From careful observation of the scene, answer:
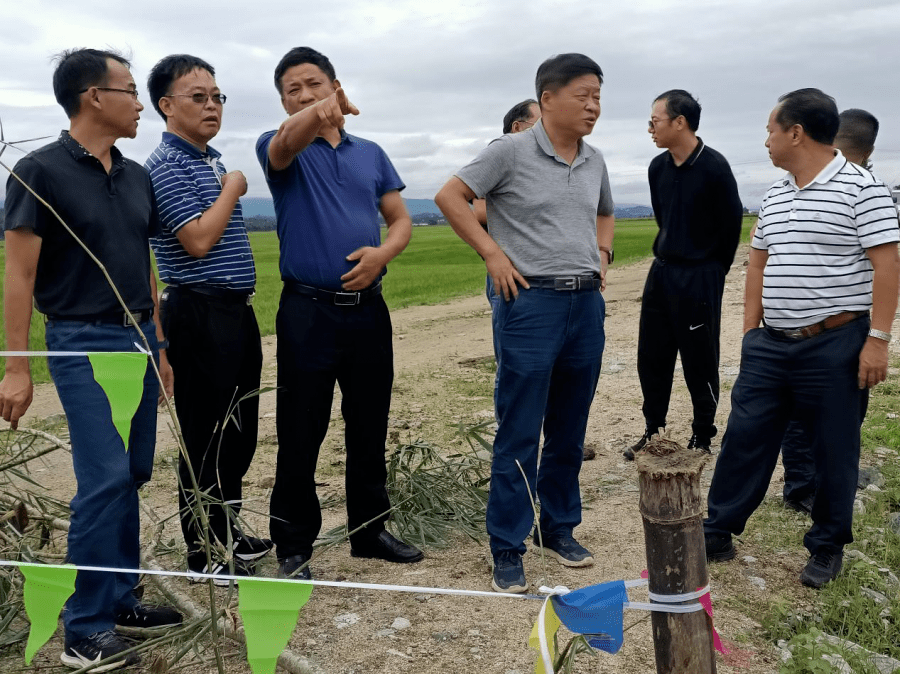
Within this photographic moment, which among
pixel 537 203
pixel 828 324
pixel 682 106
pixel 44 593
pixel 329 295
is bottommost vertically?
pixel 44 593

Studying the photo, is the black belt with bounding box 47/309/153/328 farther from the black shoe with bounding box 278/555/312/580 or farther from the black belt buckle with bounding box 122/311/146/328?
the black shoe with bounding box 278/555/312/580

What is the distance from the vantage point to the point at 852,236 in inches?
123

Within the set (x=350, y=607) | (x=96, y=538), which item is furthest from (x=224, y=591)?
(x=96, y=538)

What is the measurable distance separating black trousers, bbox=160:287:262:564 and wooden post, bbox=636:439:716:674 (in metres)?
1.65

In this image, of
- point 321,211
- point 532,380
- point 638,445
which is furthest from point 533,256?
point 638,445

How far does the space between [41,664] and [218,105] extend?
2.07 metres

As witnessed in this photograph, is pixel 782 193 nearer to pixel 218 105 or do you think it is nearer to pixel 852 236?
pixel 852 236

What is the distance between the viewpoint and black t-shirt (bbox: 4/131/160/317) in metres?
2.53

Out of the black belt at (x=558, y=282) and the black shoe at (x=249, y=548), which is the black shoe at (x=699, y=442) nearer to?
the black belt at (x=558, y=282)

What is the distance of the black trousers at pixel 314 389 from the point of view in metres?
3.13

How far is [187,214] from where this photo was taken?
118 inches

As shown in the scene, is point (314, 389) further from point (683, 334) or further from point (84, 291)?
point (683, 334)

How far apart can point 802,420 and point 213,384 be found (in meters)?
2.35

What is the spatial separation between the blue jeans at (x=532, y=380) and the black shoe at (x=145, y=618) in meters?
1.22
